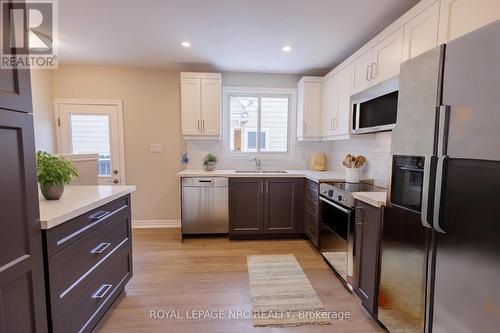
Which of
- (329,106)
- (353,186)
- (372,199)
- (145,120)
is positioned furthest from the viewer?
(145,120)

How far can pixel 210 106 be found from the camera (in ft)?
11.4

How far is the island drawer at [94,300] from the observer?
1340 mm

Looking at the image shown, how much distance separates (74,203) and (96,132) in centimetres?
254

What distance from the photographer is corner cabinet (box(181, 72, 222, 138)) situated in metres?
3.44

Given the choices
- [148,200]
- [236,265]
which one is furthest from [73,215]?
[148,200]

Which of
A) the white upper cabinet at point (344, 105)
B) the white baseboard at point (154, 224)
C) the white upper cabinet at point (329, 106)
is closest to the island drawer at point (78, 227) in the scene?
the white baseboard at point (154, 224)

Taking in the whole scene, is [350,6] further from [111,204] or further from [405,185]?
[111,204]

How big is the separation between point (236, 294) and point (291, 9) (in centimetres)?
257

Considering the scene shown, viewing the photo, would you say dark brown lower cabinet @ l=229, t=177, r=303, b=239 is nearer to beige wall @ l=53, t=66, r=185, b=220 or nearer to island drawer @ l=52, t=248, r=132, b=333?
beige wall @ l=53, t=66, r=185, b=220

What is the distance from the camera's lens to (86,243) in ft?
4.95

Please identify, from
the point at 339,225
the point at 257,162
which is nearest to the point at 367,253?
the point at 339,225

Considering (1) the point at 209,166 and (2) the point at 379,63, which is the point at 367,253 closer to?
(2) the point at 379,63

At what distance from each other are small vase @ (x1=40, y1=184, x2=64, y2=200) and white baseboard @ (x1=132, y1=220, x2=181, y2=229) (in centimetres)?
231

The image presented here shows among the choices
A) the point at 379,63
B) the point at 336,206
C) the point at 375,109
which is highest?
the point at 379,63
